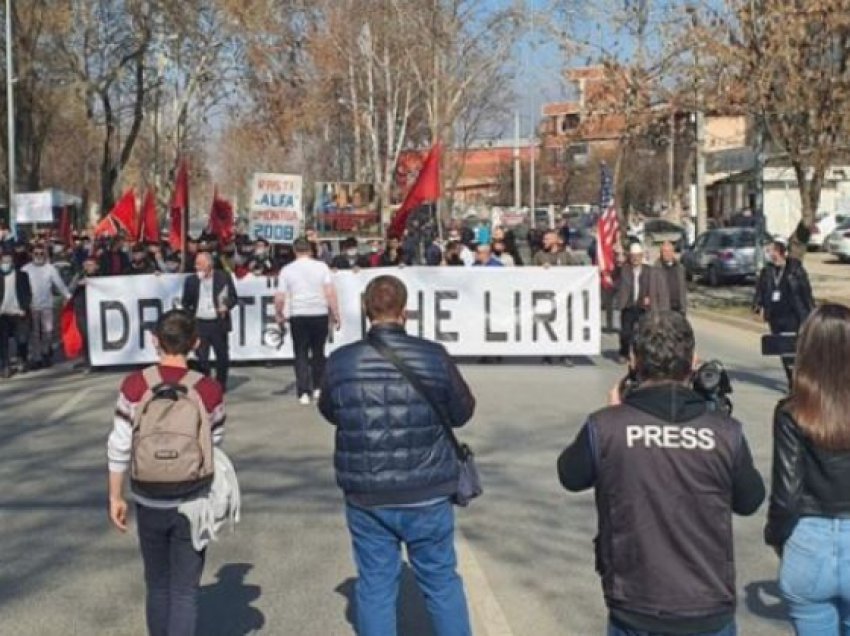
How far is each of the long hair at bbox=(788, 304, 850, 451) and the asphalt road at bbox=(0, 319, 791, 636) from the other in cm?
217

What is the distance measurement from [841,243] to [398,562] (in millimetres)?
39882

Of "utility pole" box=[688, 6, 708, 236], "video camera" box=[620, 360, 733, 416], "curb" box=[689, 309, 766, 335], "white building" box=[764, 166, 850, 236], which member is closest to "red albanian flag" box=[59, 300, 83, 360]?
"curb" box=[689, 309, 766, 335]

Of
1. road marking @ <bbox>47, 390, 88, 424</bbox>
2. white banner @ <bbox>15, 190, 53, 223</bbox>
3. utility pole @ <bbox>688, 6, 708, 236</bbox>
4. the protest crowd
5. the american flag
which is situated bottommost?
road marking @ <bbox>47, 390, 88, 424</bbox>

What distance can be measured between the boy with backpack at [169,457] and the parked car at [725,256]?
2935 centimetres

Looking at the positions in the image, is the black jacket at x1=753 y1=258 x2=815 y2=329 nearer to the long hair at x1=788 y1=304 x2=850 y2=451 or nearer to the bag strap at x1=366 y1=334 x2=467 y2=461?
the bag strap at x1=366 y1=334 x2=467 y2=461

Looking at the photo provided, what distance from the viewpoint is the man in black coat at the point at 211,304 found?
1402 centimetres

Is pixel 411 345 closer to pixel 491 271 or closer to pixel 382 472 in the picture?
pixel 382 472

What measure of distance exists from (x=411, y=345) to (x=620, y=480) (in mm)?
1479

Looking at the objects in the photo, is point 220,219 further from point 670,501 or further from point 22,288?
point 670,501

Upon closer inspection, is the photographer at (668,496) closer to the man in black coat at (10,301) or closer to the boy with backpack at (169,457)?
the boy with backpack at (169,457)

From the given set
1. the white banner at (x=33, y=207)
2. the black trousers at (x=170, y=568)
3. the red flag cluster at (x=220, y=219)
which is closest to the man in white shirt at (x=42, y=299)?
the red flag cluster at (x=220, y=219)

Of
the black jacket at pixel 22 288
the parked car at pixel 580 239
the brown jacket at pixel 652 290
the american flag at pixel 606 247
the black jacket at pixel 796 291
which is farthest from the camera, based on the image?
the parked car at pixel 580 239

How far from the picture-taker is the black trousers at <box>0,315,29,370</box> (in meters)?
17.0

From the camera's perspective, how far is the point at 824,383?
4.23 meters
